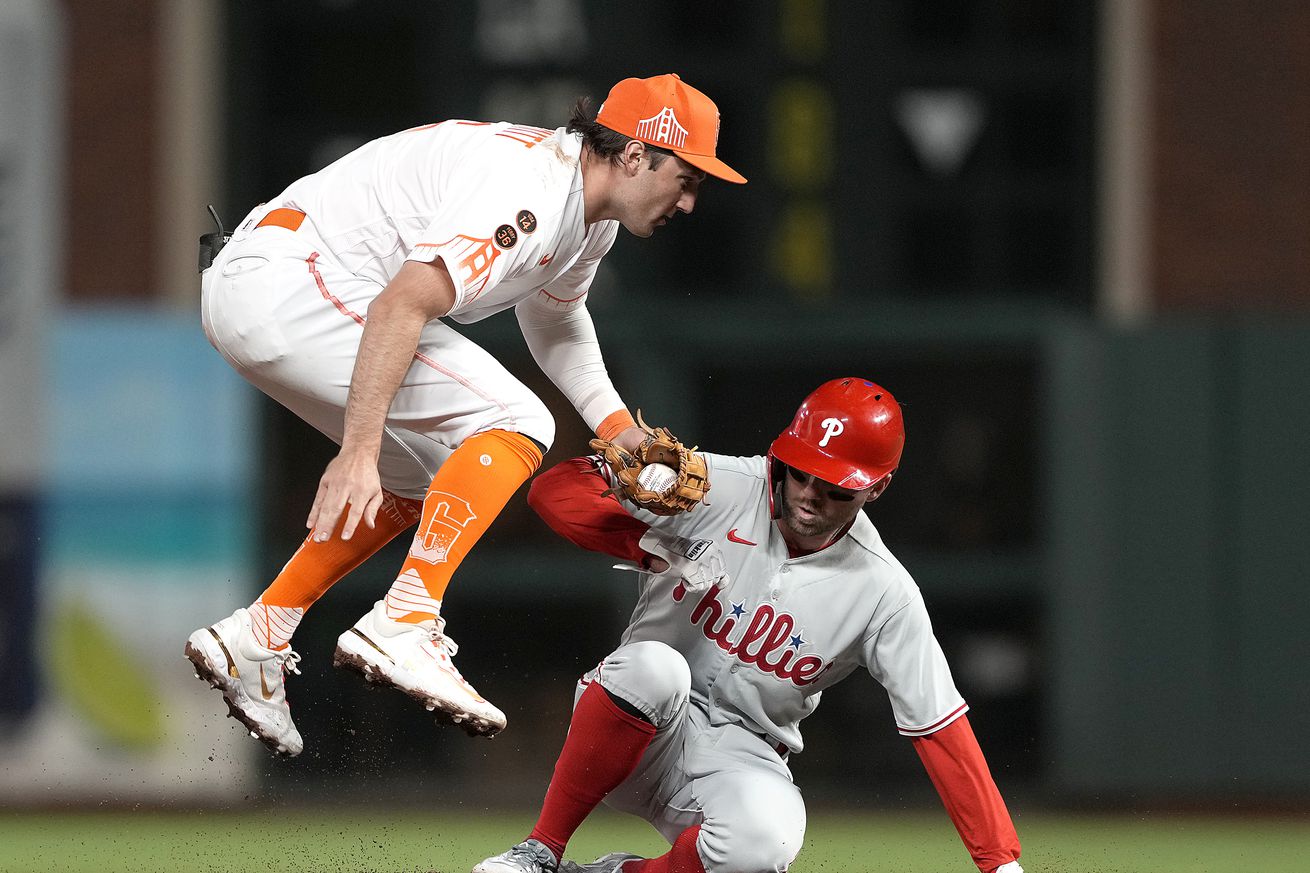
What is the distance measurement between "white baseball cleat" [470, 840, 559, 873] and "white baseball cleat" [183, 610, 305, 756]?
52 centimetres

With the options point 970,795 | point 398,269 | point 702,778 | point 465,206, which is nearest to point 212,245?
point 398,269

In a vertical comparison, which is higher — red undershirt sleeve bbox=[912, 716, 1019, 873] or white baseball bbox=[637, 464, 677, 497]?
white baseball bbox=[637, 464, 677, 497]

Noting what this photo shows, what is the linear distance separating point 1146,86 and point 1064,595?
2664mm

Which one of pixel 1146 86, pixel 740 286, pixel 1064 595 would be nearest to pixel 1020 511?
pixel 1064 595

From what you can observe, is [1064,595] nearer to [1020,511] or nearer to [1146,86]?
[1020,511]

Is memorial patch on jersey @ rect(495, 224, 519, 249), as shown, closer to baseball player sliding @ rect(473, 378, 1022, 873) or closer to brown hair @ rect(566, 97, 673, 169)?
brown hair @ rect(566, 97, 673, 169)

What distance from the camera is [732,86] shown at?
8.01 m

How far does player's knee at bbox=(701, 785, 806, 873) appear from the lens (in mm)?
3789

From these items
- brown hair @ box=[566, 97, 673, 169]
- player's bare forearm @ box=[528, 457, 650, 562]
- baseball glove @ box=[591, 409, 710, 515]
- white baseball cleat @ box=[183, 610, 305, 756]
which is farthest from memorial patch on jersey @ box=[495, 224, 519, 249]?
white baseball cleat @ box=[183, 610, 305, 756]

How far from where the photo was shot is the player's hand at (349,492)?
338cm

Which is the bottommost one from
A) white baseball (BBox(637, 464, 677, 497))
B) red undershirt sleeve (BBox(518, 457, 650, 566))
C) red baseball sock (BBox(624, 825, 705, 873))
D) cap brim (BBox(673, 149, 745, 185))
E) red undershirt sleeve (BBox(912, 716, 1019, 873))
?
red baseball sock (BBox(624, 825, 705, 873))

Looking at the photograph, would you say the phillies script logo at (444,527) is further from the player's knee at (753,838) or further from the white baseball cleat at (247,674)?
the player's knee at (753,838)

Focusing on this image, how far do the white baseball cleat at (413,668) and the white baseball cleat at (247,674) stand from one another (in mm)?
400

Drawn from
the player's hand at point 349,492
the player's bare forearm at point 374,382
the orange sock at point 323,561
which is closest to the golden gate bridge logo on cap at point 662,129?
the player's bare forearm at point 374,382
